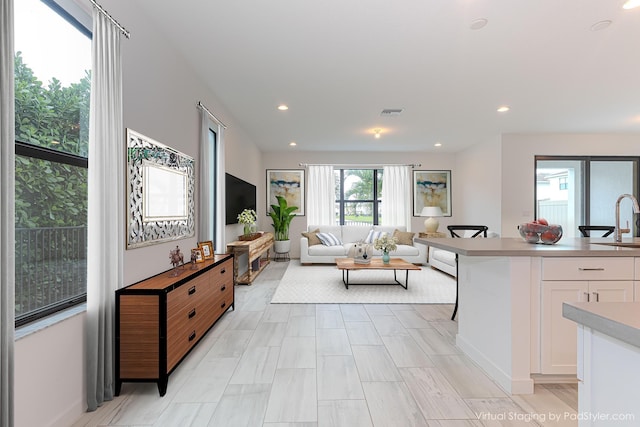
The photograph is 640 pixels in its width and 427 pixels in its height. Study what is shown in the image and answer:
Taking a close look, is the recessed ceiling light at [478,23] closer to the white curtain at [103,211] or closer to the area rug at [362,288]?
the white curtain at [103,211]

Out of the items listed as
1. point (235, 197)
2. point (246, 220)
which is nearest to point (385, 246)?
point (246, 220)

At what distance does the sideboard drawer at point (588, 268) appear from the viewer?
188 centimetres

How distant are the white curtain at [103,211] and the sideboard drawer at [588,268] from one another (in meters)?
2.65

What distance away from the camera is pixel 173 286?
6.46 feet

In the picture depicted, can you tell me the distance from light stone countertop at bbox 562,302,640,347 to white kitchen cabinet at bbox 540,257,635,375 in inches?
53.8

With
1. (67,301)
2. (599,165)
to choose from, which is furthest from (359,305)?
(599,165)

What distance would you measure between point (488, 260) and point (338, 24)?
2.11 meters

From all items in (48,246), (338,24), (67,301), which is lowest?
(67,301)

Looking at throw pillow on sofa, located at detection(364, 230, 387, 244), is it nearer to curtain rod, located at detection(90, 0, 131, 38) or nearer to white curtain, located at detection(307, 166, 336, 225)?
white curtain, located at detection(307, 166, 336, 225)

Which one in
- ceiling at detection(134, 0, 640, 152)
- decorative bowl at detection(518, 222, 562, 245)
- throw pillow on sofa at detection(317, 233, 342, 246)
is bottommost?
throw pillow on sofa at detection(317, 233, 342, 246)

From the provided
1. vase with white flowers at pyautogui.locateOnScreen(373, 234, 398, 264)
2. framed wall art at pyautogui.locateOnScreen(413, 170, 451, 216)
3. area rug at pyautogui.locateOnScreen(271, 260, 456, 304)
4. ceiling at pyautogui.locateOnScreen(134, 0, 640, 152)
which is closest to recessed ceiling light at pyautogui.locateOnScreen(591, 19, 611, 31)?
ceiling at pyautogui.locateOnScreen(134, 0, 640, 152)

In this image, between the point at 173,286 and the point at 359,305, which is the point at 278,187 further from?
the point at 173,286

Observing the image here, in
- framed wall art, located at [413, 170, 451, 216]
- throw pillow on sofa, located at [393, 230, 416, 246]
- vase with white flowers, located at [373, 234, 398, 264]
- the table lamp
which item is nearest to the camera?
vase with white flowers, located at [373, 234, 398, 264]

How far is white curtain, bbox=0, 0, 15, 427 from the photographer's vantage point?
3.72ft
